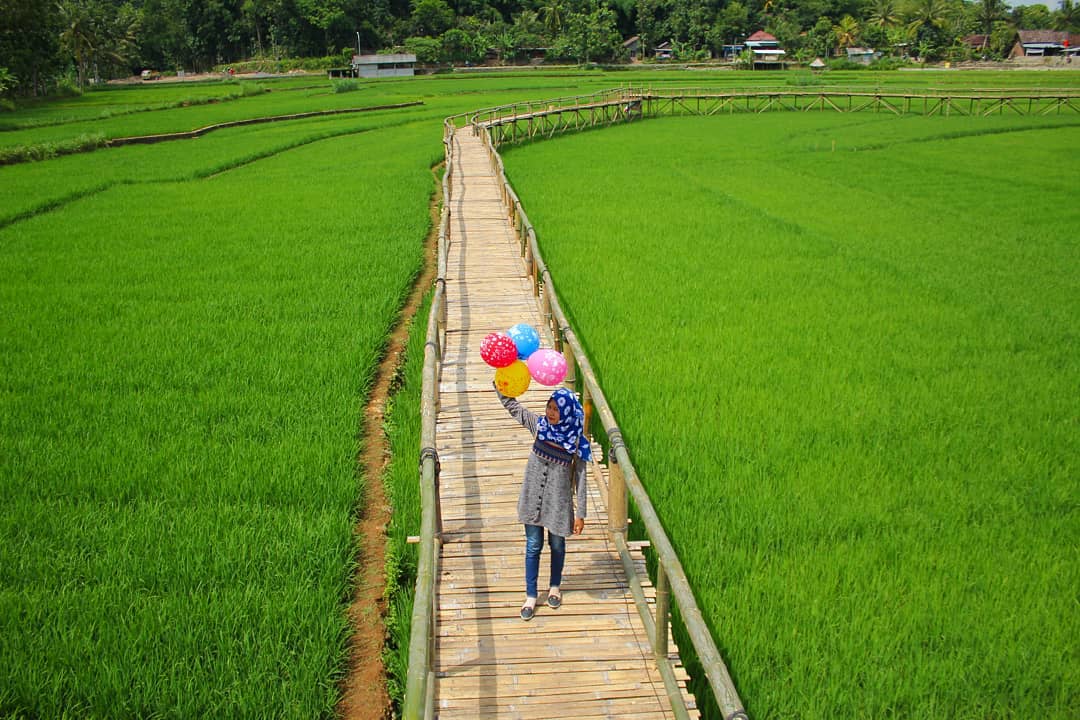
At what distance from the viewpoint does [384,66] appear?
7306 cm

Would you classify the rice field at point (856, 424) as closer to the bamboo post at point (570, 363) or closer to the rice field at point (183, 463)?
the bamboo post at point (570, 363)

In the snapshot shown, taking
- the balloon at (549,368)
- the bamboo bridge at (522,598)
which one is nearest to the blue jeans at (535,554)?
the bamboo bridge at (522,598)

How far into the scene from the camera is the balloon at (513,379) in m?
4.63

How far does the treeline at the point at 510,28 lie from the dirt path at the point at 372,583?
2998 inches

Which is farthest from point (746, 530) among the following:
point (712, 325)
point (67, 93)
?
point (67, 93)

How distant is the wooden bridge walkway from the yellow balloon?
1.12 m

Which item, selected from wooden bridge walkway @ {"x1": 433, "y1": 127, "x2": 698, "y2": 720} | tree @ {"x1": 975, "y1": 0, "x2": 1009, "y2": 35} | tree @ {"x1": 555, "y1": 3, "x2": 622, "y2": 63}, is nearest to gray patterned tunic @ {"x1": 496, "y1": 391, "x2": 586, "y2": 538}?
wooden bridge walkway @ {"x1": 433, "y1": 127, "x2": 698, "y2": 720}

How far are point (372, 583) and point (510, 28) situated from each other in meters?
88.7

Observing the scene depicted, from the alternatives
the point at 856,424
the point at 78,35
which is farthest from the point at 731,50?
the point at 856,424

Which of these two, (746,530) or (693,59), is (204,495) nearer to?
(746,530)

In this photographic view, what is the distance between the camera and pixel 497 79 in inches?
2554

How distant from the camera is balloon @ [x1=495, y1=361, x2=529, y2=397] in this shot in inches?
182

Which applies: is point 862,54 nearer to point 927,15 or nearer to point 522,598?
point 927,15

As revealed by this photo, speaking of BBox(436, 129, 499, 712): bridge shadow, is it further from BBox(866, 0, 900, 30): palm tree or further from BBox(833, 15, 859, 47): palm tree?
BBox(866, 0, 900, 30): palm tree
